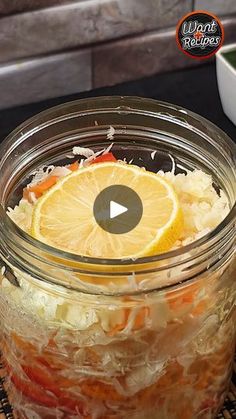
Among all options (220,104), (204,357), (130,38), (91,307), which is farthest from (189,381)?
(130,38)

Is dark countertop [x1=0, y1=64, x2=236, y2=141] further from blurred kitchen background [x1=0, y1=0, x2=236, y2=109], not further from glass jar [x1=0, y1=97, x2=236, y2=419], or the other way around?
glass jar [x1=0, y1=97, x2=236, y2=419]

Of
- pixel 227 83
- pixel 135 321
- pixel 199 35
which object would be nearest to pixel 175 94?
pixel 227 83

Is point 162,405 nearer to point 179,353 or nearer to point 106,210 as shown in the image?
point 179,353

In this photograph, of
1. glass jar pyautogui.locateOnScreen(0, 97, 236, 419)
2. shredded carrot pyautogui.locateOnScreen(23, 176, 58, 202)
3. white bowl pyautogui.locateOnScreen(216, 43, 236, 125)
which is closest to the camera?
glass jar pyautogui.locateOnScreen(0, 97, 236, 419)

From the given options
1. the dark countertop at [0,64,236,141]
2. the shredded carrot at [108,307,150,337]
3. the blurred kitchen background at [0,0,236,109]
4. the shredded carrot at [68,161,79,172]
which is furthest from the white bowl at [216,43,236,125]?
the shredded carrot at [108,307,150,337]

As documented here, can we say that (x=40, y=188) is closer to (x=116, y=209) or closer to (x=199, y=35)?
(x=116, y=209)

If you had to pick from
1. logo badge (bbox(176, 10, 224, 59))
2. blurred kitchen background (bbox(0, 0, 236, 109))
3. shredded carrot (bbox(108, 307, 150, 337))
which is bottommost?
shredded carrot (bbox(108, 307, 150, 337))

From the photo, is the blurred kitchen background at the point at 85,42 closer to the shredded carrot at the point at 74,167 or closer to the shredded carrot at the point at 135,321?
the shredded carrot at the point at 74,167
